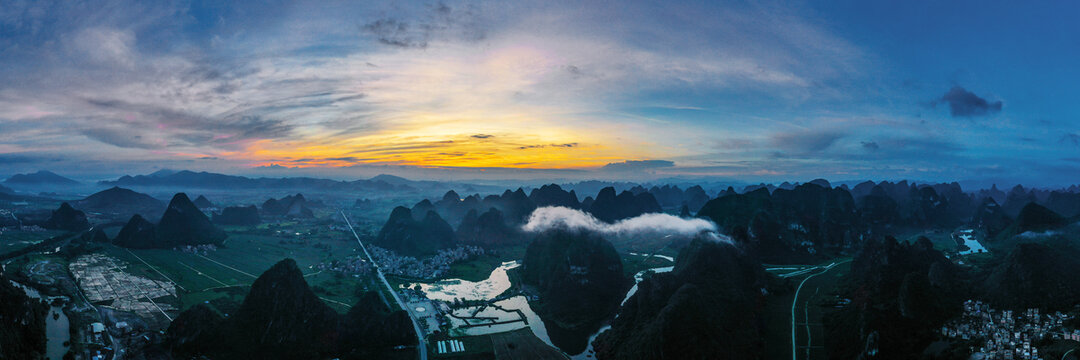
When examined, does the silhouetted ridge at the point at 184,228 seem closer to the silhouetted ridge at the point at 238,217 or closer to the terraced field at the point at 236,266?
the terraced field at the point at 236,266

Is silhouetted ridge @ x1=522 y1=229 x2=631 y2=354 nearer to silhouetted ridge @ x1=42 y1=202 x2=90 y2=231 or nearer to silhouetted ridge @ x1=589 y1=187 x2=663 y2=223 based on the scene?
silhouetted ridge @ x1=589 y1=187 x2=663 y2=223

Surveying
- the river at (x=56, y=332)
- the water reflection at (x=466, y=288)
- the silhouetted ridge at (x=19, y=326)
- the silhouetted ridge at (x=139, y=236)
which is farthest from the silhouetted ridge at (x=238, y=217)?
the silhouetted ridge at (x=19, y=326)

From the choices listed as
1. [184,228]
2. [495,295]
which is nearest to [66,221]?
[184,228]

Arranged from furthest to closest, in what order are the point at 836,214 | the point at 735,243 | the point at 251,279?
the point at 836,214
the point at 251,279
the point at 735,243

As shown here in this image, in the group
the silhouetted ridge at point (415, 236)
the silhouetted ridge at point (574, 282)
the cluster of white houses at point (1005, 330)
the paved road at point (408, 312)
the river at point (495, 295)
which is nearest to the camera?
the cluster of white houses at point (1005, 330)

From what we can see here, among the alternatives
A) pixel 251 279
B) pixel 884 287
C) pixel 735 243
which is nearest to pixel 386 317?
pixel 251 279

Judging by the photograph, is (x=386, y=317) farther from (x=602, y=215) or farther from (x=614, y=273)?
(x=602, y=215)

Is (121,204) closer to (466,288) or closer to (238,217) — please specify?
(238,217)
